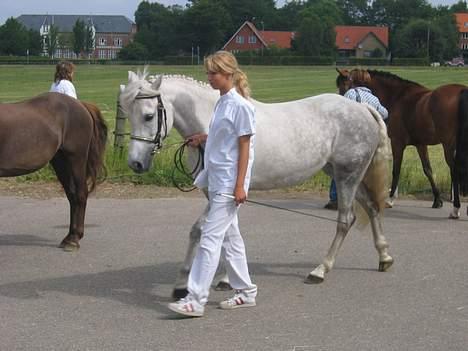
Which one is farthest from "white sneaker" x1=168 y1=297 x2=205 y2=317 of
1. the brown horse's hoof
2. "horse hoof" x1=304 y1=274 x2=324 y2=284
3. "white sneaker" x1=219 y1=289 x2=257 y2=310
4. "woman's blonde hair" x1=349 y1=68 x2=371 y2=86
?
"woman's blonde hair" x1=349 y1=68 x2=371 y2=86

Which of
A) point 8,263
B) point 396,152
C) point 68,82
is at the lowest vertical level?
point 8,263

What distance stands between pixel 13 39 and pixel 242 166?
12444 centimetres

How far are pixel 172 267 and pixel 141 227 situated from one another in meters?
1.82

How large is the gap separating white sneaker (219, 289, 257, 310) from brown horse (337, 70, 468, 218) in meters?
Result: 4.67

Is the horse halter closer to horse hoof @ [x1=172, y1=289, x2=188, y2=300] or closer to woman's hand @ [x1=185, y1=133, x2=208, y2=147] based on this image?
woman's hand @ [x1=185, y1=133, x2=208, y2=147]

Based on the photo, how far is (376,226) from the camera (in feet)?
24.6

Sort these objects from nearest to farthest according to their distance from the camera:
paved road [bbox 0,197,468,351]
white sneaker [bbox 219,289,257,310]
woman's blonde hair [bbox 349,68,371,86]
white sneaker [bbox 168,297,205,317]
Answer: paved road [bbox 0,197,468,351] → white sneaker [bbox 168,297,205,317] → white sneaker [bbox 219,289,257,310] → woman's blonde hair [bbox 349,68,371,86]

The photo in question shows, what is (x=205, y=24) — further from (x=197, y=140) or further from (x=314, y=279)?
(x=197, y=140)

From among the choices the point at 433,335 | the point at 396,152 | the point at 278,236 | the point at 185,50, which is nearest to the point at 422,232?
the point at 278,236

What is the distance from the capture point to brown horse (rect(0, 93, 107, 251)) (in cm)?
771

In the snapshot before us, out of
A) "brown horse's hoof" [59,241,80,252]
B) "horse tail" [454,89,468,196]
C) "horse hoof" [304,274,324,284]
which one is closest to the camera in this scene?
"horse hoof" [304,274,324,284]

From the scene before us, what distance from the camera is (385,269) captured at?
7328 millimetres

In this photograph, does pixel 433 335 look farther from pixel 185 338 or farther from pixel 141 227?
pixel 141 227

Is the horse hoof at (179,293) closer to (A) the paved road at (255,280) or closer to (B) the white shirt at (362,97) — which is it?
(A) the paved road at (255,280)
